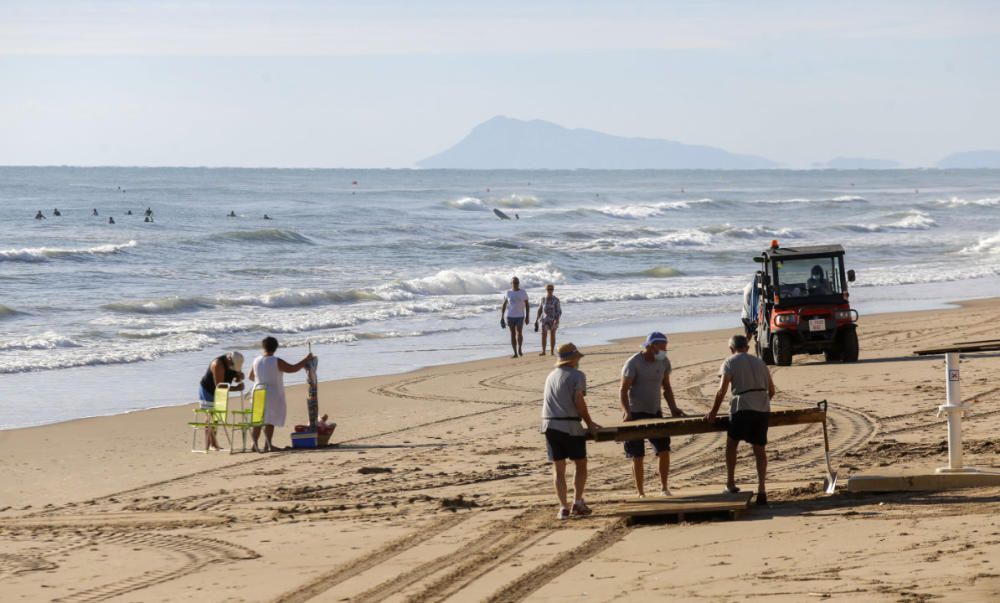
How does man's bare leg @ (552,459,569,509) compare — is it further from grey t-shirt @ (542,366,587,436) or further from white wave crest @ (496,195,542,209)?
white wave crest @ (496,195,542,209)

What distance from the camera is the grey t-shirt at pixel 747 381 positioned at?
1016cm

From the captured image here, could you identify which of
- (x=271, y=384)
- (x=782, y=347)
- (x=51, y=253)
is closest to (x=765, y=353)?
(x=782, y=347)

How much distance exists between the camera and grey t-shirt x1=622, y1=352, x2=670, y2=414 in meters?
10.5

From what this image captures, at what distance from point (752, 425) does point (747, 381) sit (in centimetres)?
35

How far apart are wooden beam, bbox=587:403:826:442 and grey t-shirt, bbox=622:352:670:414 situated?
194 mm

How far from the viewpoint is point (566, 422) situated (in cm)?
998

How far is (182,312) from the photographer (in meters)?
29.7

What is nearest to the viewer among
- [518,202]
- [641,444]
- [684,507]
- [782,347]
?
[684,507]

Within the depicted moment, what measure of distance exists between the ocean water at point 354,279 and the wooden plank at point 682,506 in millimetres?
9013

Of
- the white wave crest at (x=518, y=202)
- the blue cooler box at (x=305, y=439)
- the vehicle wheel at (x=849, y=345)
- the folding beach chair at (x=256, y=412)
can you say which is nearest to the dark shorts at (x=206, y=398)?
the folding beach chair at (x=256, y=412)

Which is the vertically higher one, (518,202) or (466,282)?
(518,202)

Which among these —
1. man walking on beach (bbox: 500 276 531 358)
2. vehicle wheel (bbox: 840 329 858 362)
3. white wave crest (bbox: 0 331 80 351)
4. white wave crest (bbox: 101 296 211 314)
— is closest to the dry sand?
vehicle wheel (bbox: 840 329 858 362)

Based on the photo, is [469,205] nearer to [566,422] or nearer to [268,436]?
[268,436]

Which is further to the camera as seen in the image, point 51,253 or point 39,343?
point 51,253
